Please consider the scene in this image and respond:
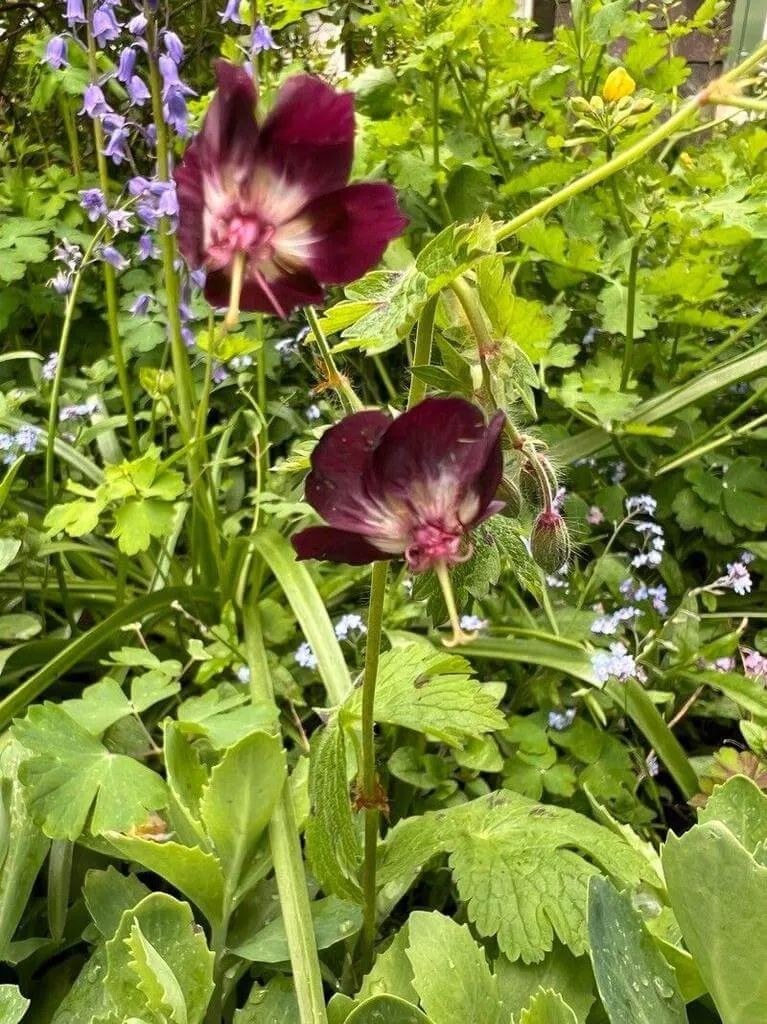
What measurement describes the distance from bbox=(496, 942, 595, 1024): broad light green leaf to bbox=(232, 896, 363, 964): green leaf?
0.13m

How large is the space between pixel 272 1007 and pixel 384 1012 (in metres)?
0.13

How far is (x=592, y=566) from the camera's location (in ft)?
4.12

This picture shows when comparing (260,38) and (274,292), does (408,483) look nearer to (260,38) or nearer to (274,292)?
(274,292)

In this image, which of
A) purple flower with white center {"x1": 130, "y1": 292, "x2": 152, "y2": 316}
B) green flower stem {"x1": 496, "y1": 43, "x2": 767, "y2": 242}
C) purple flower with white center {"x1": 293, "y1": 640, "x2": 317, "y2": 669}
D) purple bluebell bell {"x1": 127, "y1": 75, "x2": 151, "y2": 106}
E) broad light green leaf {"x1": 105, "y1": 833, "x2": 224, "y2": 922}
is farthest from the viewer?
purple flower with white center {"x1": 130, "y1": 292, "x2": 152, "y2": 316}

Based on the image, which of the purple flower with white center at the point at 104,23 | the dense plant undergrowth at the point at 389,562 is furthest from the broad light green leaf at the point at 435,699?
the purple flower with white center at the point at 104,23

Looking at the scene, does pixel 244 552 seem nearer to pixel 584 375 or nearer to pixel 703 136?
pixel 584 375

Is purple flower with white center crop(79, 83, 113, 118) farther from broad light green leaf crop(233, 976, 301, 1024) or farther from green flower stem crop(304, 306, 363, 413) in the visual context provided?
broad light green leaf crop(233, 976, 301, 1024)

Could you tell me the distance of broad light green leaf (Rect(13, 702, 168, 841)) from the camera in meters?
0.69

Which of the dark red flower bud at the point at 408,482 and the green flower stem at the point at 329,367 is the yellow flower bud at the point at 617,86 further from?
the dark red flower bud at the point at 408,482

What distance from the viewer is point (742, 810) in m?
0.61

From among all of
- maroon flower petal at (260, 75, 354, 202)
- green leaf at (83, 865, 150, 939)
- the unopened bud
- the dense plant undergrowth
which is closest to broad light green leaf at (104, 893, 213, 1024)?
the dense plant undergrowth

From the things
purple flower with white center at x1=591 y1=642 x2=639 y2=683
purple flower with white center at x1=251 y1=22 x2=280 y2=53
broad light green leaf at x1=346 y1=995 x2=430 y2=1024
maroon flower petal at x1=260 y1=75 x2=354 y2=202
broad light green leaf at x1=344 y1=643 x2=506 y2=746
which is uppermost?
purple flower with white center at x1=251 y1=22 x2=280 y2=53

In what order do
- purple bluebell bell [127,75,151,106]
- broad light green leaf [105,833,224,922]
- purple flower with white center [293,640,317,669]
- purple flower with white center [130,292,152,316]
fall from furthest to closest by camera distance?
purple flower with white center [130,292,152,316] < purple bluebell bell [127,75,151,106] < purple flower with white center [293,640,317,669] < broad light green leaf [105,833,224,922]

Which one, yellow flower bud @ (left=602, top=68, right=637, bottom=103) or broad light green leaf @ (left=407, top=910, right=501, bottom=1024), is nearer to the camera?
broad light green leaf @ (left=407, top=910, right=501, bottom=1024)
